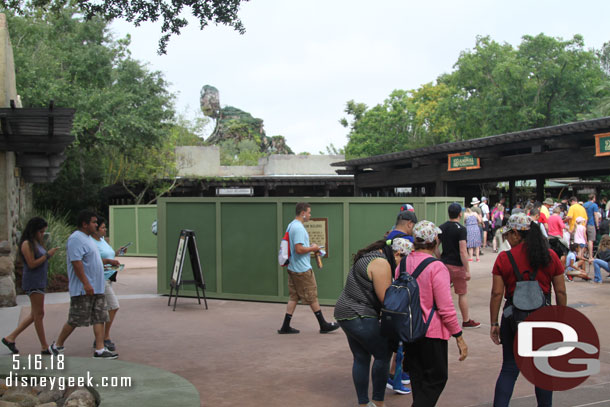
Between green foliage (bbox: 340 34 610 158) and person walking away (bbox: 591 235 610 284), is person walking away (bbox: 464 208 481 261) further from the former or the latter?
green foliage (bbox: 340 34 610 158)

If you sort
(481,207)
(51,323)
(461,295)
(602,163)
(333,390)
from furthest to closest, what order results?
(481,207) < (602,163) < (51,323) < (461,295) < (333,390)

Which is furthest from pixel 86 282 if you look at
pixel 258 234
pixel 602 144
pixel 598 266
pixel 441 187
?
pixel 441 187

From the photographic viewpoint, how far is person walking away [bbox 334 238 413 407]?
4930 millimetres

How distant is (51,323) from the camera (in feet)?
31.0

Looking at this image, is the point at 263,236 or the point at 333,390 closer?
the point at 333,390

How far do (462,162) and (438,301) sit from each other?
17.0m

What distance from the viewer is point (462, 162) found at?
2084 cm

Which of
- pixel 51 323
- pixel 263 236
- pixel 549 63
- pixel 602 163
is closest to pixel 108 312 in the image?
pixel 51 323

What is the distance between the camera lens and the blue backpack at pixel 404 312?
4.46 metres

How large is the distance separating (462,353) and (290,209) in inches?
268

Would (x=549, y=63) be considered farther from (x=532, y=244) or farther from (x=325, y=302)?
(x=532, y=244)

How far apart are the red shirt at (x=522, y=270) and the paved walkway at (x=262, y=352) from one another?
127 centimetres

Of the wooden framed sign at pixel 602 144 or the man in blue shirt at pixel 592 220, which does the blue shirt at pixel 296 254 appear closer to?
the wooden framed sign at pixel 602 144

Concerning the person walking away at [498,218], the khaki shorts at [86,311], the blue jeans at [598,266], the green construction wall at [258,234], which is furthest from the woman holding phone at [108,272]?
the person walking away at [498,218]
